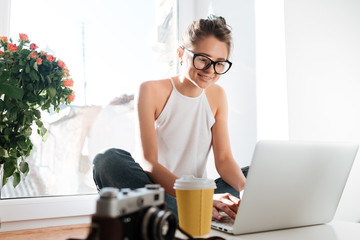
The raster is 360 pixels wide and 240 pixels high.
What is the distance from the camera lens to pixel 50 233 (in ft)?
4.99

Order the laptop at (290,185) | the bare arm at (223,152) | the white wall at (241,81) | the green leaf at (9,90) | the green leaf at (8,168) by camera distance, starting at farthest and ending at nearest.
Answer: the white wall at (241,81)
the bare arm at (223,152)
the green leaf at (8,168)
the green leaf at (9,90)
the laptop at (290,185)

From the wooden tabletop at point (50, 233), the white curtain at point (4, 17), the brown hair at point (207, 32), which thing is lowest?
the wooden tabletop at point (50, 233)

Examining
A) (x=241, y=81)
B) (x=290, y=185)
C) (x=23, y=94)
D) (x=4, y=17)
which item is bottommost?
(x=290, y=185)

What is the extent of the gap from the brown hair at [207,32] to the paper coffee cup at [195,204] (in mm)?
725

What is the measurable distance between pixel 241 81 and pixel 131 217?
4.75 feet

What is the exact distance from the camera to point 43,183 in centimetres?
175

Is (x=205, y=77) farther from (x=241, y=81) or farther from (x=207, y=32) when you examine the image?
(x=241, y=81)

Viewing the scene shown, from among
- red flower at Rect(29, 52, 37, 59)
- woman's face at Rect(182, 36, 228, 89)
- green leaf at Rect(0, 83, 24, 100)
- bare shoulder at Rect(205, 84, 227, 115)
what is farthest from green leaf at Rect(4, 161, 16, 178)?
bare shoulder at Rect(205, 84, 227, 115)

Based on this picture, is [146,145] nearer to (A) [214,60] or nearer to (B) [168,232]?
(A) [214,60]

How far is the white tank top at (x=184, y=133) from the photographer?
57.1 inches

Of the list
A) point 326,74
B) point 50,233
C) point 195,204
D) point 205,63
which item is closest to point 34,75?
point 205,63

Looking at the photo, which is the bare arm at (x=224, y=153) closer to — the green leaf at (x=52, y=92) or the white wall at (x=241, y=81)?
the white wall at (x=241, y=81)

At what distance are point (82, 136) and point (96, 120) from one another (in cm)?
12

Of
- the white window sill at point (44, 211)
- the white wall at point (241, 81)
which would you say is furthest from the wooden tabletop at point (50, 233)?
the white wall at point (241, 81)
